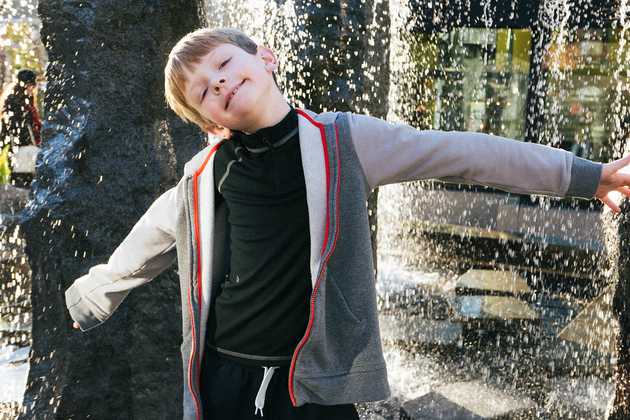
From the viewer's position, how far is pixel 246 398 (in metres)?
1.70

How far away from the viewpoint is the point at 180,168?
284 centimetres

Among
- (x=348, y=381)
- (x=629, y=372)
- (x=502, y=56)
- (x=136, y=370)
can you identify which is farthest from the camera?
(x=502, y=56)

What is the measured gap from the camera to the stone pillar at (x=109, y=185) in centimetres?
279

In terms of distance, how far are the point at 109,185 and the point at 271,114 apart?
4.52 feet

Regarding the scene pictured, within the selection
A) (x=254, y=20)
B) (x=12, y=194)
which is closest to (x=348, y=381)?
(x=254, y=20)

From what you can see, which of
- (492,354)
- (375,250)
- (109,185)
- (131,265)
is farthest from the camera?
(492,354)

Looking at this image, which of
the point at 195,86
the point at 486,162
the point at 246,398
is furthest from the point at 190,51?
the point at 246,398

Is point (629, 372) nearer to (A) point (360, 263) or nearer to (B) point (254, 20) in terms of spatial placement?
(A) point (360, 263)

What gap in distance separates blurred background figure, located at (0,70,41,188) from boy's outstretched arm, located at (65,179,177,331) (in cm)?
654

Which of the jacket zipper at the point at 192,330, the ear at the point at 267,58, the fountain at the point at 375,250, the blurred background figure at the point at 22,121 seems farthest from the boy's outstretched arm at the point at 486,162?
the blurred background figure at the point at 22,121

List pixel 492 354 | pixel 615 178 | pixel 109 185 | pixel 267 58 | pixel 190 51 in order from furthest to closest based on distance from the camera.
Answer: pixel 492 354
pixel 109 185
pixel 267 58
pixel 190 51
pixel 615 178

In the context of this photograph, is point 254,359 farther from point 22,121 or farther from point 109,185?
point 22,121

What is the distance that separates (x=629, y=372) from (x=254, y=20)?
247 cm

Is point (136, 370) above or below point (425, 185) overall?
above
